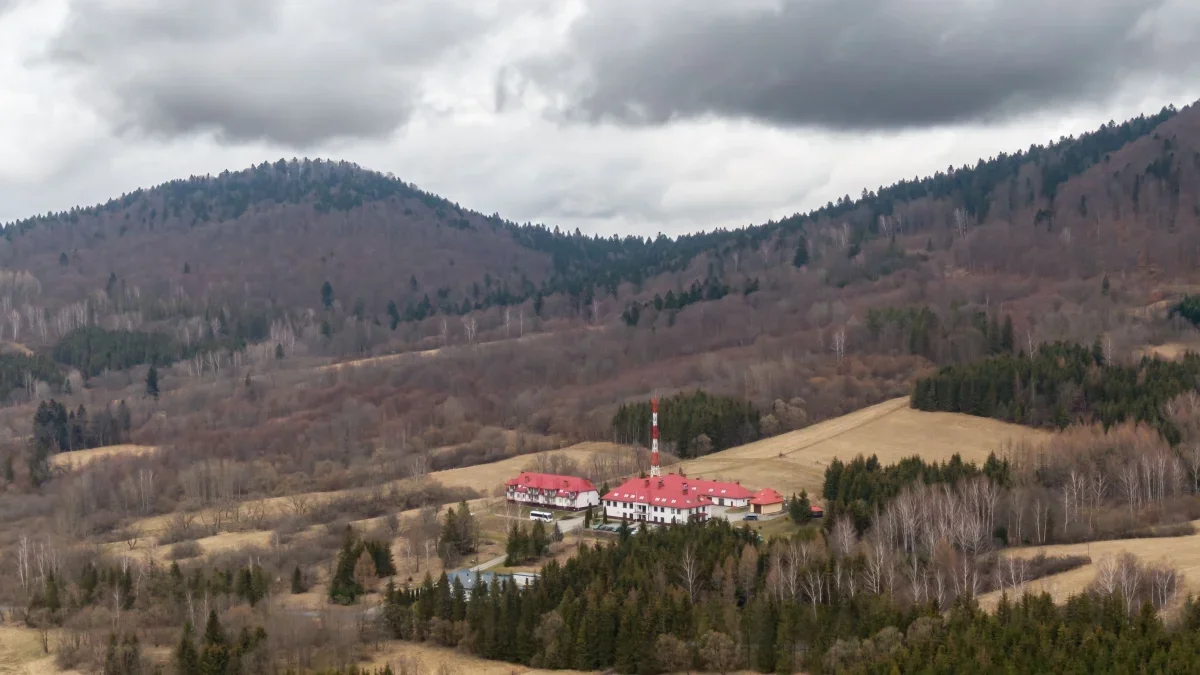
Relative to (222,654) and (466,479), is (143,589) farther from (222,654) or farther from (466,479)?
(466,479)

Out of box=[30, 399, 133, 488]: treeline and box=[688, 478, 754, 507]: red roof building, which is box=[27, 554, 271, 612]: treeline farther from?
box=[30, 399, 133, 488]: treeline

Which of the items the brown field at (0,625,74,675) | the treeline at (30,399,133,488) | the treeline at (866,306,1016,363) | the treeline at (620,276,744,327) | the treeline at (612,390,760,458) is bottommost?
the brown field at (0,625,74,675)

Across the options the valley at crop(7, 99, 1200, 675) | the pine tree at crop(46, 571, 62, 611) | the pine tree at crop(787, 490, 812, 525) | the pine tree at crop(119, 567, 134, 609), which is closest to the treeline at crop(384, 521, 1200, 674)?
the valley at crop(7, 99, 1200, 675)

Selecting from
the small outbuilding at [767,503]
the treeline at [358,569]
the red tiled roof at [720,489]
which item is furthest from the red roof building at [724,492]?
the treeline at [358,569]

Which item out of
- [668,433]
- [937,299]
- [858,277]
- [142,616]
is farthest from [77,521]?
[858,277]

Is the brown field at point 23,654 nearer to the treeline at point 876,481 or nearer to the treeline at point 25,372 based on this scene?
the treeline at point 876,481

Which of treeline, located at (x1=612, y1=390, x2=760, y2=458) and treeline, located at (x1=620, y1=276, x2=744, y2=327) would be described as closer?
treeline, located at (x1=612, y1=390, x2=760, y2=458)

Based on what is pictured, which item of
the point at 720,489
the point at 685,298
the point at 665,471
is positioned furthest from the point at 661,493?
the point at 685,298
